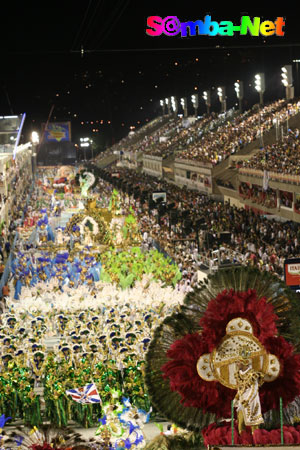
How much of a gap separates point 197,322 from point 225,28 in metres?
48.4

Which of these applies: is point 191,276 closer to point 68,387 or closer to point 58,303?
point 58,303

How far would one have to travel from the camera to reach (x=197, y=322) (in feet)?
24.5

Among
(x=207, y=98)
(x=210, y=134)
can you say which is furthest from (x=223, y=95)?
(x=210, y=134)

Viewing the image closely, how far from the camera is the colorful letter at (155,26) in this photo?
51812 millimetres

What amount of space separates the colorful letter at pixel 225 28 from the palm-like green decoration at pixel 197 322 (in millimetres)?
47968

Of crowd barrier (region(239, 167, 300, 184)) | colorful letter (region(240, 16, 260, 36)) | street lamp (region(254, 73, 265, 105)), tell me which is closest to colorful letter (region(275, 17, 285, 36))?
colorful letter (region(240, 16, 260, 36))

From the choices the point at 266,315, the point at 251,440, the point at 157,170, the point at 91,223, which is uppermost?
the point at 266,315

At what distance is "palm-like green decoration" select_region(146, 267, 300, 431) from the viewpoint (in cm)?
736

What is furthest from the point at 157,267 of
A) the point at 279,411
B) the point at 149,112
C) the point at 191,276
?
the point at 149,112

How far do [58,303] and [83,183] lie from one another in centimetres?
3512

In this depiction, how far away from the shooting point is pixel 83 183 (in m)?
58.5

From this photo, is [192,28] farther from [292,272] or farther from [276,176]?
[292,272]

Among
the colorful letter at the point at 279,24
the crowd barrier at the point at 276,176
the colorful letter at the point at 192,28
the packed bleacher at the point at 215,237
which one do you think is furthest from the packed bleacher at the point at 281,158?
the colorful letter at the point at 192,28

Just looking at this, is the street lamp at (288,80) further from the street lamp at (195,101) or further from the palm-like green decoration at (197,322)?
the palm-like green decoration at (197,322)
